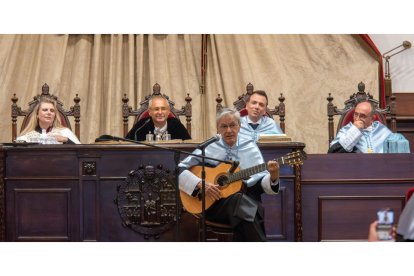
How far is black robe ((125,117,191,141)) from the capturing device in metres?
6.08

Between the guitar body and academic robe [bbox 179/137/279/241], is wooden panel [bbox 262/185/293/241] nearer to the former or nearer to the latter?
academic robe [bbox 179/137/279/241]

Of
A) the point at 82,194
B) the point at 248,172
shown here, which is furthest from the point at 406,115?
the point at 82,194

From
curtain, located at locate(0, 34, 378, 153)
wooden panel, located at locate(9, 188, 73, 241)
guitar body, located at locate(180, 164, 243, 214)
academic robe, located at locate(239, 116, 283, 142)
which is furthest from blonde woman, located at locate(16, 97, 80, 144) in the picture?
curtain, located at locate(0, 34, 378, 153)

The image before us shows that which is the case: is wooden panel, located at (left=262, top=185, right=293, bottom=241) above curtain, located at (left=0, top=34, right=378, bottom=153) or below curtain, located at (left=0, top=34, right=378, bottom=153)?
below

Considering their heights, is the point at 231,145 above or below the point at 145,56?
below

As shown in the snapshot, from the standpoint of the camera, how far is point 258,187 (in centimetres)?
486

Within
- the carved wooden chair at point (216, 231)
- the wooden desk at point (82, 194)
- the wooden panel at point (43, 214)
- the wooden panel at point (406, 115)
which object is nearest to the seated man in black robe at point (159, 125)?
the wooden desk at point (82, 194)

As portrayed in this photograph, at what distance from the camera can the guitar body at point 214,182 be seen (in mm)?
4816

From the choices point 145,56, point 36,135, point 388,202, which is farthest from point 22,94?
point 388,202

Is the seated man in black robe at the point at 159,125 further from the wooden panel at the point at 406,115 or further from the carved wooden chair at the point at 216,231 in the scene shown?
the wooden panel at the point at 406,115

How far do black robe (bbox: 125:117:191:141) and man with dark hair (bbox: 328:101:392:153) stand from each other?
3.91ft

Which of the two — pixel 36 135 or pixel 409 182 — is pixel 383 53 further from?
pixel 36 135

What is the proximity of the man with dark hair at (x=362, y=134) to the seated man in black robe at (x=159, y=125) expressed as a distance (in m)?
1.23

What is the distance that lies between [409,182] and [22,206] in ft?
9.21
